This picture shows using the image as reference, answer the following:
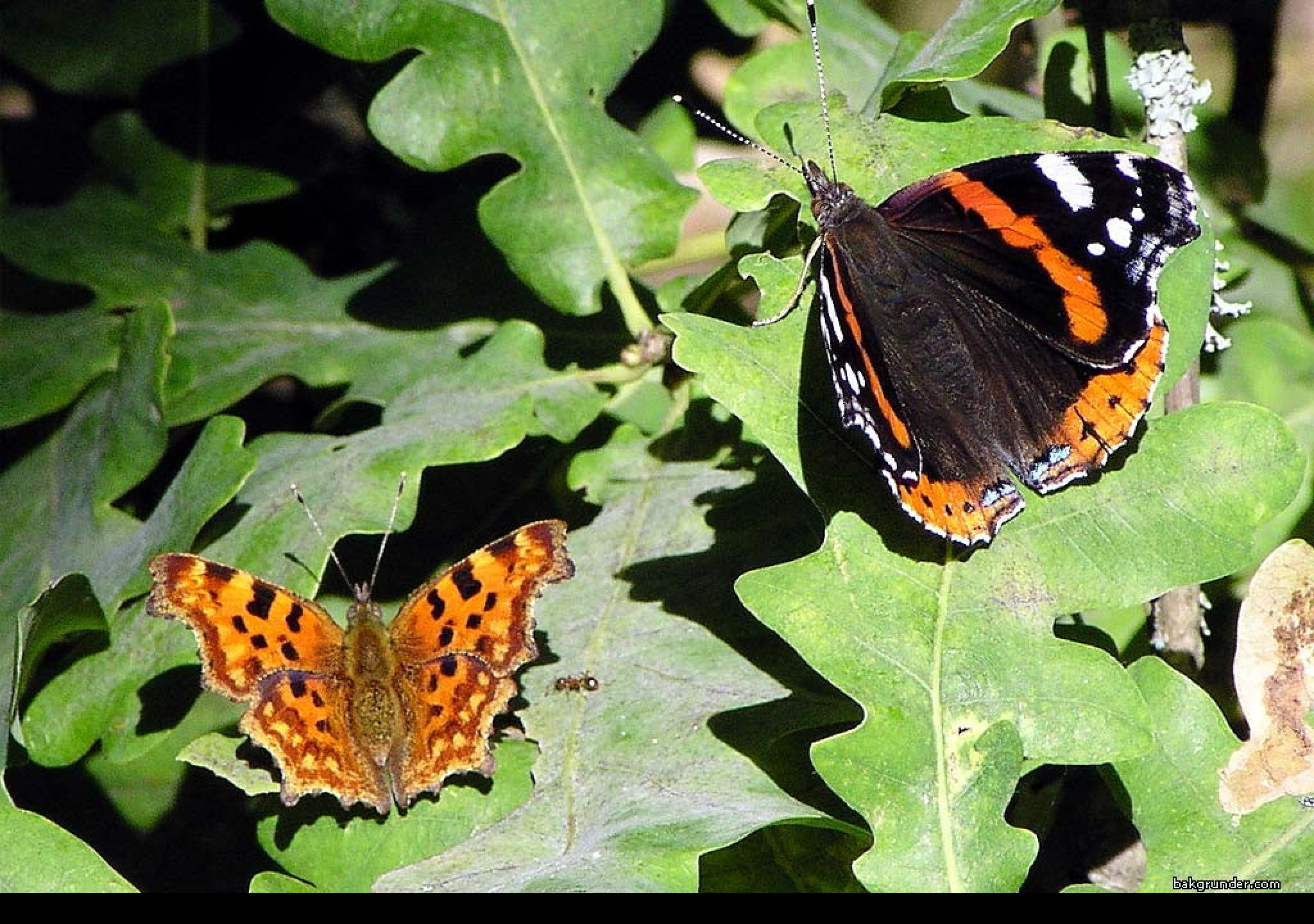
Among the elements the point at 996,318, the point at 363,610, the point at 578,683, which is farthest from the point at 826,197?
the point at 363,610

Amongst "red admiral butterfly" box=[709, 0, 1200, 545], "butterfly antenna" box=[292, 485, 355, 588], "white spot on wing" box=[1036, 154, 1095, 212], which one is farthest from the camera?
Answer: "butterfly antenna" box=[292, 485, 355, 588]

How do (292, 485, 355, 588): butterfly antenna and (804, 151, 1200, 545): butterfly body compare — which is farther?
(292, 485, 355, 588): butterfly antenna

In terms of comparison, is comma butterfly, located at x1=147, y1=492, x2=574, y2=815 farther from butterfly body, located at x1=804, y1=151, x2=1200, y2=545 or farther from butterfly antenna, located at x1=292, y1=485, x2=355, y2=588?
butterfly body, located at x1=804, y1=151, x2=1200, y2=545

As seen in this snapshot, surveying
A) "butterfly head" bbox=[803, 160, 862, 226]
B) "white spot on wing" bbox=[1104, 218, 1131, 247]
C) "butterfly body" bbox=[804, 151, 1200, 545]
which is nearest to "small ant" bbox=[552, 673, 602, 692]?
"butterfly body" bbox=[804, 151, 1200, 545]

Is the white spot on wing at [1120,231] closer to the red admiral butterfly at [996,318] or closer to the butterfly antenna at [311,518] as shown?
the red admiral butterfly at [996,318]

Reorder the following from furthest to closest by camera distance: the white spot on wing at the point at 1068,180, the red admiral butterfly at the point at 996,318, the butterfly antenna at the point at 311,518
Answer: the butterfly antenna at the point at 311,518 < the white spot on wing at the point at 1068,180 < the red admiral butterfly at the point at 996,318

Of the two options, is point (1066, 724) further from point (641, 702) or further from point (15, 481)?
point (15, 481)

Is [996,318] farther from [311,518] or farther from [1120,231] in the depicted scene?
[311,518]

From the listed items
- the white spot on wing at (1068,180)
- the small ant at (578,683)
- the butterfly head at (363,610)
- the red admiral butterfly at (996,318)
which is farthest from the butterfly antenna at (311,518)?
the white spot on wing at (1068,180)

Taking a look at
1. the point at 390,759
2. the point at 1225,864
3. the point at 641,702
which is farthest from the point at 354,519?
the point at 1225,864
